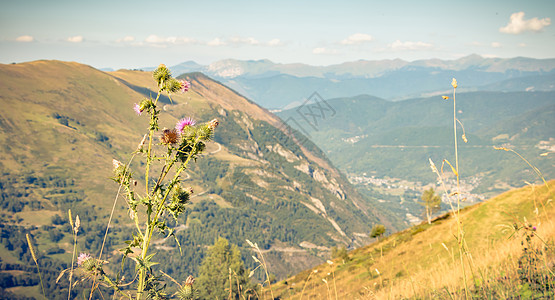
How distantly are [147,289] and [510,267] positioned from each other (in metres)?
5.71

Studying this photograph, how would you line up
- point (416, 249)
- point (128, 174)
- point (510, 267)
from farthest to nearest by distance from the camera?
point (416, 249), point (510, 267), point (128, 174)

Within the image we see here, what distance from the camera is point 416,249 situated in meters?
27.7

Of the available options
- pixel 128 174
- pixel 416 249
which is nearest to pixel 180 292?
pixel 128 174

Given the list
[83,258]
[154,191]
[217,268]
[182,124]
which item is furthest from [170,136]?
[217,268]

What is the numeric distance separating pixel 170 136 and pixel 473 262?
4664 mm

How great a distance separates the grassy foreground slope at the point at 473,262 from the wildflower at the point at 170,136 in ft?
8.17

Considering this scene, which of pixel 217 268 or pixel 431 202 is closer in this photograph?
pixel 431 202

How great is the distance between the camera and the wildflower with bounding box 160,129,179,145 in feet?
15.5

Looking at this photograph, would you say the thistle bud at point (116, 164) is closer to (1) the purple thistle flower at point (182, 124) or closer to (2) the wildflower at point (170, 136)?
(2) the wildflower at point (170, 136)

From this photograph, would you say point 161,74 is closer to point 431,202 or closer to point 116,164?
point 116,164

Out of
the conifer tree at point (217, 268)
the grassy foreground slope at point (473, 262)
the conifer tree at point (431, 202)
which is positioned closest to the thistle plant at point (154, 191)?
the grassy foreground slope at point (473, 262)

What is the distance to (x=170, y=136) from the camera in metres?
4.80

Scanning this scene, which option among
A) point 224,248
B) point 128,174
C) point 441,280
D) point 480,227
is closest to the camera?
point 128,174

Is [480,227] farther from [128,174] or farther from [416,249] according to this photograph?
[128,174]
